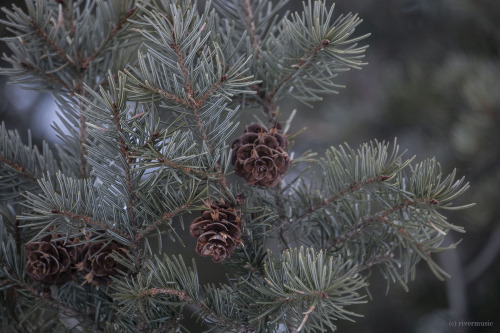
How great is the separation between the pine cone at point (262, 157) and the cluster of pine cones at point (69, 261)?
0.42 feet

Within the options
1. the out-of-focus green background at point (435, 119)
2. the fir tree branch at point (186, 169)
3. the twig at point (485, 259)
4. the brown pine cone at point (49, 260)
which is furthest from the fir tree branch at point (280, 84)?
the twig at point (485, 259)

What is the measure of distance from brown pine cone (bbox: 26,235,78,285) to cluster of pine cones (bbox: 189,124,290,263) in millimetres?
138

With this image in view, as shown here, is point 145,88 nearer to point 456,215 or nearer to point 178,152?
point 178,152

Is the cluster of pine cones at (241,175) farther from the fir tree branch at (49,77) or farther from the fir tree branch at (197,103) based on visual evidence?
the fir tree branch at (49,77)

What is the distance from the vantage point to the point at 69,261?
0.48m

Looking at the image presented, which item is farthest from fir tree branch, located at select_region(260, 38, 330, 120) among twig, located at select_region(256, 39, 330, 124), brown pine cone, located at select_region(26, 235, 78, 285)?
brown pine cone, located at select_region(26, 235, 78, 285)

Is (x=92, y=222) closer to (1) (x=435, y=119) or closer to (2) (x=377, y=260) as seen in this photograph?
(2) (x=377, y=260)

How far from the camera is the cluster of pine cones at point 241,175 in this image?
1.36ft

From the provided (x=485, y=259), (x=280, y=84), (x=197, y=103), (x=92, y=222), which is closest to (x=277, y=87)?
(x=280, y=84)

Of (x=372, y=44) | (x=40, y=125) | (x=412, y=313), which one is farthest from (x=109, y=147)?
(x=372, y=44)

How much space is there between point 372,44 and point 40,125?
93 centimetres

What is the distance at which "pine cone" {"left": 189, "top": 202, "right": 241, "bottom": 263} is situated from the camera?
Result: 411 millimetres

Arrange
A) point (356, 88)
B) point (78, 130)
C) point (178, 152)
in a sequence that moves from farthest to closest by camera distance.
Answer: point (356, 88) < point (78, 130) < point (178, 152)

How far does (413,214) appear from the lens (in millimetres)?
455
